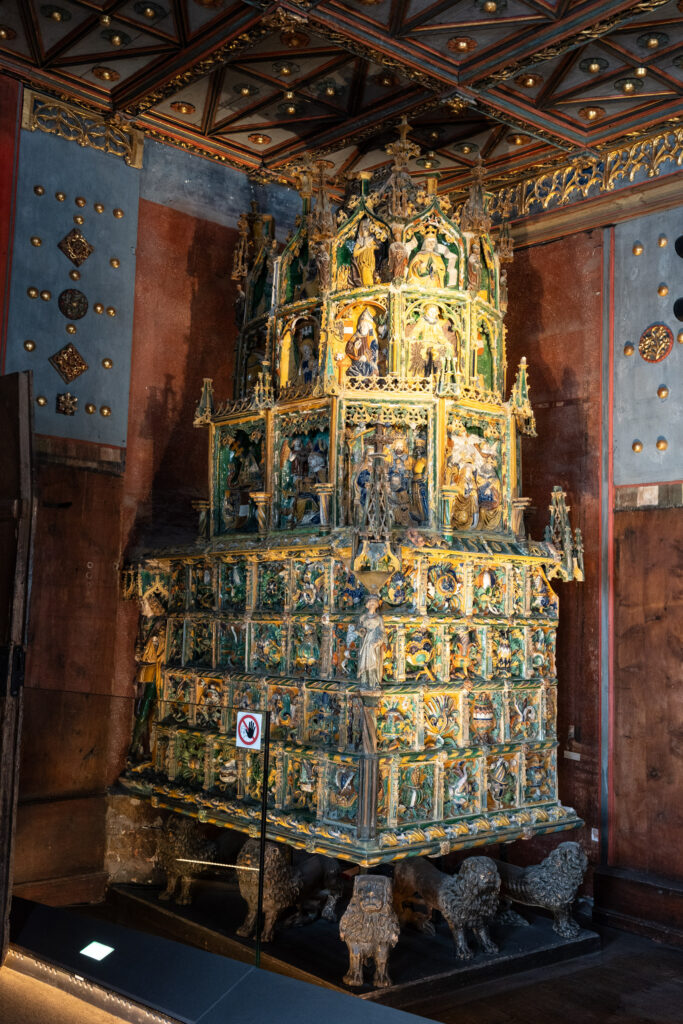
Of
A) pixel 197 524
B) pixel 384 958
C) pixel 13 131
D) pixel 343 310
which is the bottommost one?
pixel 384 958

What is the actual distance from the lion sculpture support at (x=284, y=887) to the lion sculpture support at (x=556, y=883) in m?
1.62

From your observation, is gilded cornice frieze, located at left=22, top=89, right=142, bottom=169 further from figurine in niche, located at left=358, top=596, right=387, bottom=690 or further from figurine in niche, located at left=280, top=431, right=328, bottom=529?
figurine in niche, located at left=358, top=596, right=387, bottom=690

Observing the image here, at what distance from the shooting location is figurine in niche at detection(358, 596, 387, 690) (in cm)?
821

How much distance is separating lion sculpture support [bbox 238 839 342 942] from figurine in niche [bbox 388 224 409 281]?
5.23 meters

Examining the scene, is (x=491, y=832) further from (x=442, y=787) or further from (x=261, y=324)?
(x=261, y=324)

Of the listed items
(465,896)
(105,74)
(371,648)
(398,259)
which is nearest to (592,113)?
(398,259)

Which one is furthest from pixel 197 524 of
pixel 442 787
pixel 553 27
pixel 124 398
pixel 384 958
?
pixel 553 27

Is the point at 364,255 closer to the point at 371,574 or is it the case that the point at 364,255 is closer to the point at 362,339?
the point at 362,339

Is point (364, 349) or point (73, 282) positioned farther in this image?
point (73, 282)

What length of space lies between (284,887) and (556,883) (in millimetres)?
2375

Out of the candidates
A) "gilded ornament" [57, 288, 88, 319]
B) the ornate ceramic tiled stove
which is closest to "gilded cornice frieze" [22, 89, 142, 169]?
"gilded ornament" [57, 288, 88, 319]

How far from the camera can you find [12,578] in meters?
6.68

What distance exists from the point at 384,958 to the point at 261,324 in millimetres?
6095

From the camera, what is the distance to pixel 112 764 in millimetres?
10430
